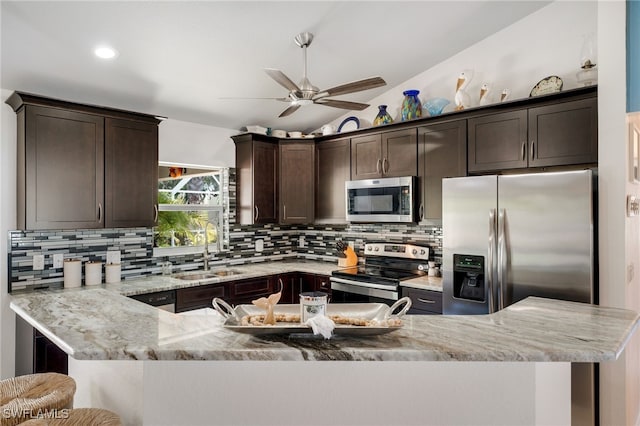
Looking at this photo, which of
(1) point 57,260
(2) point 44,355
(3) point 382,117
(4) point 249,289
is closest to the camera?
(2) point 44,355

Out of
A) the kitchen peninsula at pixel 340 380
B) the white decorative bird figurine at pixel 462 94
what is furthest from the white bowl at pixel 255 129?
the kitchen peninsula at pixel 340 380

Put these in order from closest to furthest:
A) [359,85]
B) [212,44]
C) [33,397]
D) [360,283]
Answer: [33,397] < [359,85] < [212,44] < [360,283]

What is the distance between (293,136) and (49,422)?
365 cm

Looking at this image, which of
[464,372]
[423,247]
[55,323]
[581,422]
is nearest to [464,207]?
[423,247]

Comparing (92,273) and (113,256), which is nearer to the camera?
(92,273)

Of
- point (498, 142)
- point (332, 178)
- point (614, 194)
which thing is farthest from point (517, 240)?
point (332, 178)

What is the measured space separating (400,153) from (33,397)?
3227 mm

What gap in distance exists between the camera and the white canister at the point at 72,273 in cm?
314

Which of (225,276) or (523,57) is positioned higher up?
(523,57)

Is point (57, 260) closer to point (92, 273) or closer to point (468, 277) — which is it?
point (92, 273)

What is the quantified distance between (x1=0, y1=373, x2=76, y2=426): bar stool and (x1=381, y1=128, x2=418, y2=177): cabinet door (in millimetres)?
3035

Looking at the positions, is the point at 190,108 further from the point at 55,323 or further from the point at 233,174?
the point at 55,323

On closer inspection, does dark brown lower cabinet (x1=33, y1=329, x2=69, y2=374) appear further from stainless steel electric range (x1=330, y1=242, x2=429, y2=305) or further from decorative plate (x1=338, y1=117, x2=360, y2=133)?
decorative plate (x1=338, y1=117, x2=360, y2=133)

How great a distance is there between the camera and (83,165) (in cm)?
309
